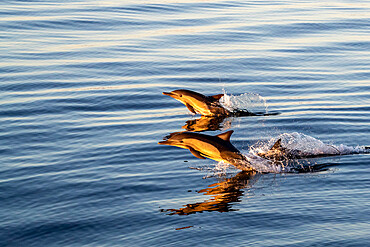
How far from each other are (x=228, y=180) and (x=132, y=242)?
11.4ft

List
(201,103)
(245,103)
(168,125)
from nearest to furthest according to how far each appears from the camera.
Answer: (168,125) < (201,103) < (245,103)

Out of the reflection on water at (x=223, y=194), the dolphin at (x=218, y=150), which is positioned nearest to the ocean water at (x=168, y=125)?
the reflection on water at (x=223, y=194)

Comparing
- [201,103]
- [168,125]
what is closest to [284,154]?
[168,125]

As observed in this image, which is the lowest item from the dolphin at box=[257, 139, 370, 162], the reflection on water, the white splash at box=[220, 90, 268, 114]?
the reflection on water

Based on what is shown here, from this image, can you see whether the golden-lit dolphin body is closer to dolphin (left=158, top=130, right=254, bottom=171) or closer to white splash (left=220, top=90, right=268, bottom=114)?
white splash (left=220, top=90, right=268, bottom=114)

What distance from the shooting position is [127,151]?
15.4 metres

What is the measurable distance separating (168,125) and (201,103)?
5.70 feet

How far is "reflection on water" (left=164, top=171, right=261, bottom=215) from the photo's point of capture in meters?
11.8

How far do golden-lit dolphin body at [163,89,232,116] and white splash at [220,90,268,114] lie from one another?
293 mm

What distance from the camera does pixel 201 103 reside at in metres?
19.1

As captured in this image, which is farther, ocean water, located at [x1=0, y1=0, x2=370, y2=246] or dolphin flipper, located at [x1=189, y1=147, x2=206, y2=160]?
dolphin flipper, located at [x1=189, y1=147, x2=206, y2=160]

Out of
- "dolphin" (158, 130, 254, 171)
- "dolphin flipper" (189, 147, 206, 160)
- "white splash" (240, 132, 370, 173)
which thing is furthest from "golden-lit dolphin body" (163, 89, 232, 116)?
"dolphin flipper" (189, 147, 206, 160)

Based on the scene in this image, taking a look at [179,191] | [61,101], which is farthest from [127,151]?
[61,101]

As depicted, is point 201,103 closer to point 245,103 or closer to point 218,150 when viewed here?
point 245,103
